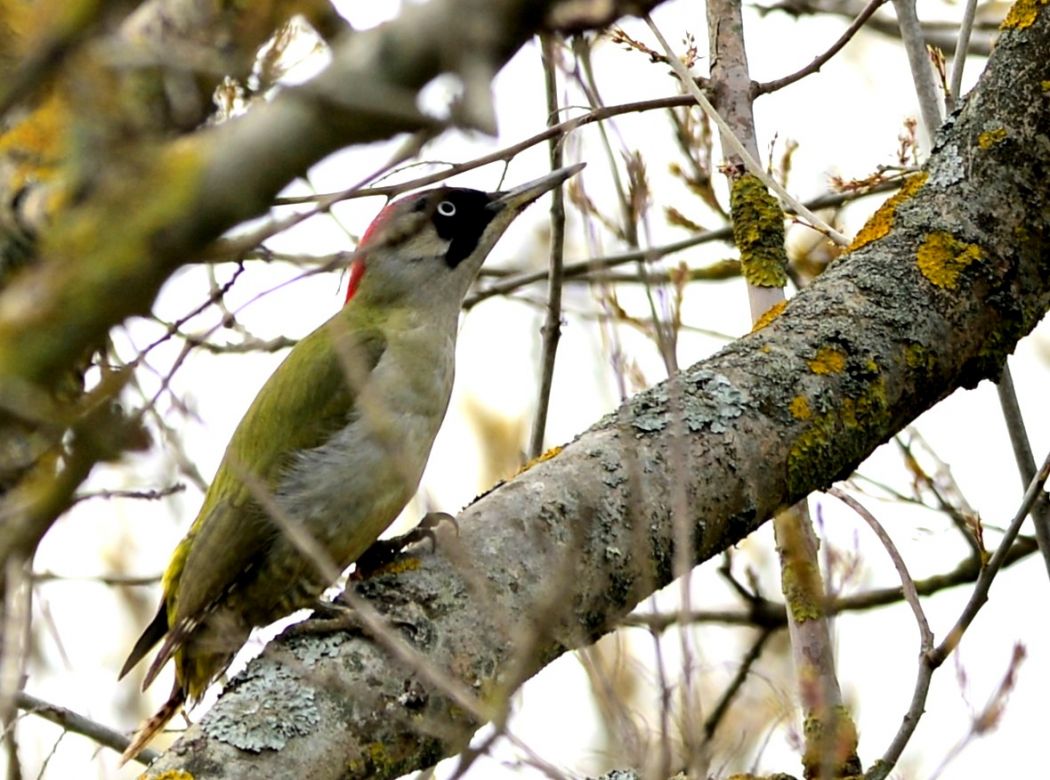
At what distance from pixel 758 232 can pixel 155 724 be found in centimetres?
219

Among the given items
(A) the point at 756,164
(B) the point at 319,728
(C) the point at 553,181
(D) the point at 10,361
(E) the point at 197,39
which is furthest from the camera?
(C) the point at 553,181

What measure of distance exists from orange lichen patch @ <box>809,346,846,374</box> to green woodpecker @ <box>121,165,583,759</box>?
1.03m

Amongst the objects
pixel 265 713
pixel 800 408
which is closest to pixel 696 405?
pixel 800 408

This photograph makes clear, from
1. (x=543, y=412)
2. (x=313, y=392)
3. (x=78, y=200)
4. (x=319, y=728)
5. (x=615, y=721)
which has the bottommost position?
(x=615, y=721)

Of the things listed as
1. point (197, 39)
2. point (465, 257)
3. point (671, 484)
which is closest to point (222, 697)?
point (671, 484)

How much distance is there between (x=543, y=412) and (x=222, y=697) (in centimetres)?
149

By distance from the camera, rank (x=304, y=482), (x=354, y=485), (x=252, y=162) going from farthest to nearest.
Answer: (x=304, y=482)
(x=354, y=485)
(x=252, y=162)

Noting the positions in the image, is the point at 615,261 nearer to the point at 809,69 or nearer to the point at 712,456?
the point at 809,69

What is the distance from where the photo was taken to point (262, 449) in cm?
486

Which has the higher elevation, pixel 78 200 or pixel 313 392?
pixel 313 392

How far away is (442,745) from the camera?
321 cm

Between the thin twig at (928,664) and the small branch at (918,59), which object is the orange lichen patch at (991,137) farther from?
the thin twig at (928,664)

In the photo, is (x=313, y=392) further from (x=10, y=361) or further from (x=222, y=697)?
(x=10, y=361)

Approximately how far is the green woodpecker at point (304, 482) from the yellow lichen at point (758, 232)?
551mm
